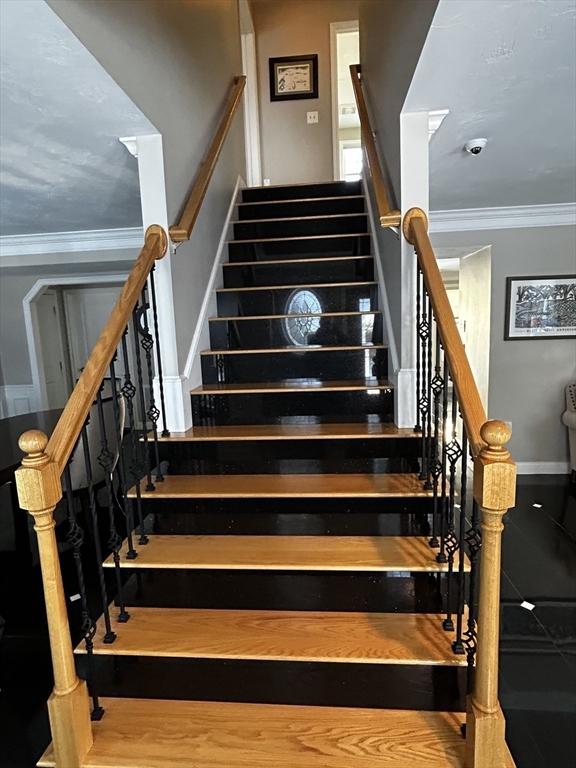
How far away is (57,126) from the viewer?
2.11 metres

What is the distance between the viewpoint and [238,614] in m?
1.63

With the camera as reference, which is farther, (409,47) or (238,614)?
(409,47)

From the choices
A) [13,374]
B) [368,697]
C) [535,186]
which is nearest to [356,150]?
[535,186]

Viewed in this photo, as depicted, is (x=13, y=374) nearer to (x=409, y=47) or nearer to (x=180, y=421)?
(x=180, y=421)

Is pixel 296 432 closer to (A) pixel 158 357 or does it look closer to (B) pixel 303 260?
(A) pixel 158 357

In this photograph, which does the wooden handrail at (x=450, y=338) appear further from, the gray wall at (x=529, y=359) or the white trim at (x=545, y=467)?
the white trim at (x=545, y=467)

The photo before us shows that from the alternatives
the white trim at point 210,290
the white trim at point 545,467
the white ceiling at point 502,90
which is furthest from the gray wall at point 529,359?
the white trim at point 210,290

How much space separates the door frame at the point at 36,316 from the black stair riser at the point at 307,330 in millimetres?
2697

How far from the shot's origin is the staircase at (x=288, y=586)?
1.31 meters

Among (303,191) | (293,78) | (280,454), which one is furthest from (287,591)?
(293,78)

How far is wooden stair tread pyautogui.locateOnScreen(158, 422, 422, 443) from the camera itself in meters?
2.14

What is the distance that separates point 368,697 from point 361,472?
89 cm

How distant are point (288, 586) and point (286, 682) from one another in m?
0.32

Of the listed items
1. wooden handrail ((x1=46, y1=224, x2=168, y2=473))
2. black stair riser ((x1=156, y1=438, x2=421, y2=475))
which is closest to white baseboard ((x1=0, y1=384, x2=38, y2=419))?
black stair riser ((x1=156, y1=438, x2=421, y2=475))
